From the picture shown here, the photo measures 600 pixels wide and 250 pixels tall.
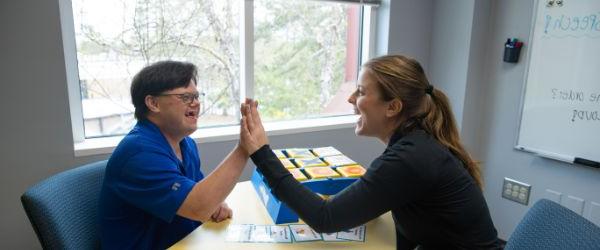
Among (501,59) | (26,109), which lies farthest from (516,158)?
(26,109)

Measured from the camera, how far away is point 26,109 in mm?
1754

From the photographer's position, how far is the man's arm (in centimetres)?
117

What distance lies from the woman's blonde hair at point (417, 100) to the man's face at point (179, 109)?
603mm

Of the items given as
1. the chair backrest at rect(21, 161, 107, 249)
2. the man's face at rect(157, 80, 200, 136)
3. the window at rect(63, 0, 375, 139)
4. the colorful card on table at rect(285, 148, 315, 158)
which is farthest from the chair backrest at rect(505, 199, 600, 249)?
the window at rect(63, 0, 375, 139)

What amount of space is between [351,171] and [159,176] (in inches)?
26.5

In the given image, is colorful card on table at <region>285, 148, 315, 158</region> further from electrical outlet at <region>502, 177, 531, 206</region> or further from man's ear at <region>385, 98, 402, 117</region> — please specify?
electrical outlet at <region>502, 177, 531, 206</region>

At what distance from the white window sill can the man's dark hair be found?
0.75 metres

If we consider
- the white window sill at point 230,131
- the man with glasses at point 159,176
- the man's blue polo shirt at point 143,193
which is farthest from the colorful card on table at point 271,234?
the white window sill at point 230,131

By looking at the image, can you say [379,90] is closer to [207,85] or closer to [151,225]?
[151,225]

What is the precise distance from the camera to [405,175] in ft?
3.53

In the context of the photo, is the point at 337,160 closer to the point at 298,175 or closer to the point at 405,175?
the point at 298,175

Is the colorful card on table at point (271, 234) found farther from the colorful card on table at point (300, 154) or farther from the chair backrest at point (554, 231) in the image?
the chair backrest at point (554, 231)

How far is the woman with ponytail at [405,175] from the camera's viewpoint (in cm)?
109

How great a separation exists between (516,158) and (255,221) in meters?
1.86
